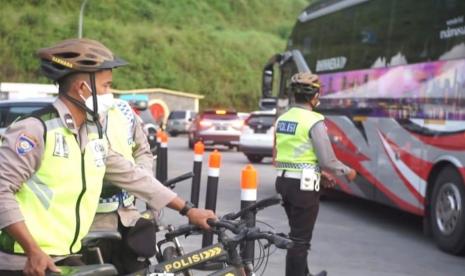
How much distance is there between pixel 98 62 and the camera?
332 centimetres

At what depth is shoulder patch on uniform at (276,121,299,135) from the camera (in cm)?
621

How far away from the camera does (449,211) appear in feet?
28.7

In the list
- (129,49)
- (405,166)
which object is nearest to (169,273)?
(405,166)

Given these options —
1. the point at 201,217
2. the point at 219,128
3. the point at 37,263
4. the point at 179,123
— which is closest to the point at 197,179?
the point at 201,217

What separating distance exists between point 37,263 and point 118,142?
142 centimetres

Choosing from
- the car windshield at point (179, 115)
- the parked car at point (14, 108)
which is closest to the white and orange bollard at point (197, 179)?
the parked car at point (14, 108)

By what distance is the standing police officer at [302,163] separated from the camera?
6.07 metres

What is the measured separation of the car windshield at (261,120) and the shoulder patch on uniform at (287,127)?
640 inches

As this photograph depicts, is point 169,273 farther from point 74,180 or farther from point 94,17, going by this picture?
point 94,17

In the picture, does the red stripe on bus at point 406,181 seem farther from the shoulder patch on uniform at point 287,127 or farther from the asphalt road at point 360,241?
the shoulder patch on uniform at point 287,127

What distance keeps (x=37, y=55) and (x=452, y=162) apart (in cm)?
618

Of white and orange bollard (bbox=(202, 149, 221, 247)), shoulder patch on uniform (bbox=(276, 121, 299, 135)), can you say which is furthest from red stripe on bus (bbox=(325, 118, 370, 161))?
shoulder patch on uniform (bbox=(276, 121, 299, 135))

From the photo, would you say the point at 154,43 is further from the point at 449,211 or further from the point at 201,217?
the point at 201,217

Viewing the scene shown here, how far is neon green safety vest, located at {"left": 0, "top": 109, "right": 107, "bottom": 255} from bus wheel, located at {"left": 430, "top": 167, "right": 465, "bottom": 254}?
6.02 m
